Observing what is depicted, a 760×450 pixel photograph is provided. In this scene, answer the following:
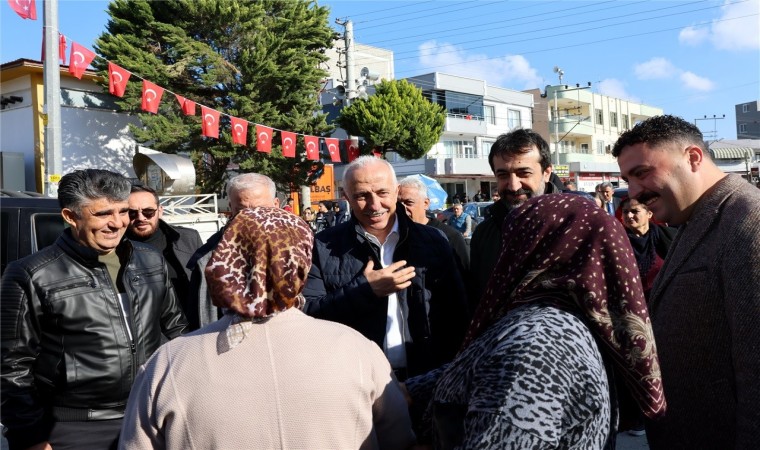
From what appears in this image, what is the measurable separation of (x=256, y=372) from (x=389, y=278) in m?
0.98

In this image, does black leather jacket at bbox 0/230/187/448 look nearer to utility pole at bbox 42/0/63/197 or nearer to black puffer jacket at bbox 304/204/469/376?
black puffer jacket at bbox 304/204/469/376

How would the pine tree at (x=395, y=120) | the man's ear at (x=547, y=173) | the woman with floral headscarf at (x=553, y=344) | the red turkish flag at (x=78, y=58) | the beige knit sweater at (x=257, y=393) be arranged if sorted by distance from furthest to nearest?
the pine tree at (x=395, y=120), the red turkish flag at (x=78, y=58), the man's ear at (x=547, y=173), the beige knit sweater at (x=257, y=393), the woman with floral headscarf at (x=553, y=344)

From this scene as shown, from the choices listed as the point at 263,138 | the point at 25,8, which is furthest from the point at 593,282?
the point at 263,138

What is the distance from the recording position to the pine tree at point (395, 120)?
2508 cm

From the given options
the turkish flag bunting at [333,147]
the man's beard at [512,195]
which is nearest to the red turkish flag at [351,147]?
the turkish flag bunting at [333,147]

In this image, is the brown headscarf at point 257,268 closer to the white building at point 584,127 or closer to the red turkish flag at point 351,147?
the red turkish flag at point 351,147

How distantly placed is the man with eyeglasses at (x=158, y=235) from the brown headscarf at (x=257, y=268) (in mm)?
2574

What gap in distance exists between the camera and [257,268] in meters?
1.53

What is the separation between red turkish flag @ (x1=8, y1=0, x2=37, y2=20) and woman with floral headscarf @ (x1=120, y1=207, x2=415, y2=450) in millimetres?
9374

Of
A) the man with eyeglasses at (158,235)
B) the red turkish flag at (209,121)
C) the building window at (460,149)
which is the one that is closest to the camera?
the man with eyeglasses at (158,235)

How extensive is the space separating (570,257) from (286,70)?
74.7ft

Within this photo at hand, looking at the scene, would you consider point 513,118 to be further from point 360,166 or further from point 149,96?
point 360,166

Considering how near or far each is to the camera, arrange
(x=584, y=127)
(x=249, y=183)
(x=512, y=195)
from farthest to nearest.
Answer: (x=584, y=127) < (x=249, y=183) < (x=512, y=195)

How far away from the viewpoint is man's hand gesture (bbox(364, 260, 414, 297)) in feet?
7.88
